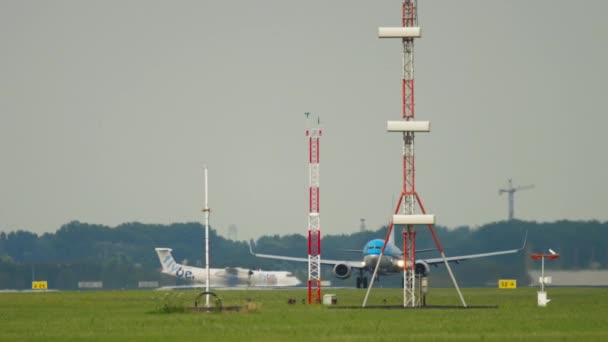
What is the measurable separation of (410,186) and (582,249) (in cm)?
6670

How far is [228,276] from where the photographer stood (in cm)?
16088

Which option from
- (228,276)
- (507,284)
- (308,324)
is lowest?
(308,324)

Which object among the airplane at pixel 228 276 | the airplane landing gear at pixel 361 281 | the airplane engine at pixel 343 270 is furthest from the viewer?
the airplane at pixel 228 276

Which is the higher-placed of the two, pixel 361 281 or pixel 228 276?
pixel 228 276

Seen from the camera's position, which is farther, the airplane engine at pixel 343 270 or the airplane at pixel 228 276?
the airplane at pixel 228 276

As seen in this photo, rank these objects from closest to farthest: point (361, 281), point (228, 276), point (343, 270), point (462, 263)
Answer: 1. point (343, 270)
2. point (361, 281)
3. point (462, 263)
4. point (228, 276)

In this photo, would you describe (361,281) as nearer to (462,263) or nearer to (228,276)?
(462,263)

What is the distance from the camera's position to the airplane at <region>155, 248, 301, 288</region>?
159 meters

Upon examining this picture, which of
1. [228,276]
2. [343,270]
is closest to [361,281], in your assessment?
[343,270]

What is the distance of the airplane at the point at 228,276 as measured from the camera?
15888 centimetres

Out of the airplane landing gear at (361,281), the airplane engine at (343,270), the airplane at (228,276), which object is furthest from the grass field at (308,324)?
the airplane at (228,276)

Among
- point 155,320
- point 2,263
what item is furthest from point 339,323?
point 2,263

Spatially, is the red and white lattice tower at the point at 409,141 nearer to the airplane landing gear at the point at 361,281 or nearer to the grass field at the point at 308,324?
the grass field at the point at 308,324

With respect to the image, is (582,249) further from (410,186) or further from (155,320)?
(155,320)
